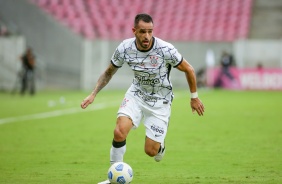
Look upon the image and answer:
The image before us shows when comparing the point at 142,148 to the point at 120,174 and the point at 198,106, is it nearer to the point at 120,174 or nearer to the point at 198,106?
the point at 198,106

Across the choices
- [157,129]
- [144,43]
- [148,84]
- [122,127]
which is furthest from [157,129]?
[144,43]

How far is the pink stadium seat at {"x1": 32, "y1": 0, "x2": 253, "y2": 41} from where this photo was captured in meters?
42.3

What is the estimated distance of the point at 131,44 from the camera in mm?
8898

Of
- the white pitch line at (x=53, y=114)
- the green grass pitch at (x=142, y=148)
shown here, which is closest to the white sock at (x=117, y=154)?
the green grass pitch at (x=142, y=148)

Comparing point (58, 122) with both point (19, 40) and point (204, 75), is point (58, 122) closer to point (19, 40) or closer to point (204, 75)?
point (19, 40)

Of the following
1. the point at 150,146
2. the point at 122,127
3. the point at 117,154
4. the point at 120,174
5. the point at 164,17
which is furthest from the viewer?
the point at 164,17

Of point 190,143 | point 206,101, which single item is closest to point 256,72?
point 206,101

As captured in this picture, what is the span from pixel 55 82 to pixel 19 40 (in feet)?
11.9

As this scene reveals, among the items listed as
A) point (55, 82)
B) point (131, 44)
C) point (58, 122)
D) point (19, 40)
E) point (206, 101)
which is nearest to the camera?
point (131, 44)

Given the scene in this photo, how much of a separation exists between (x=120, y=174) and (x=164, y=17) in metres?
36.4

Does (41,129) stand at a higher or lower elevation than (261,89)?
higher

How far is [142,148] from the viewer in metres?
12.9

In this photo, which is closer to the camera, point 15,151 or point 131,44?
point 131,44

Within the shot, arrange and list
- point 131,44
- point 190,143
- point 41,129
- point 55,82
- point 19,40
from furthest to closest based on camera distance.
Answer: point 55,82, point 19,40, point 41,129, point 190,143, point 131,44
